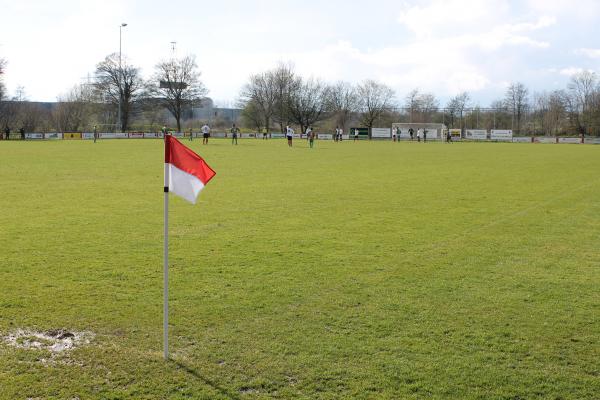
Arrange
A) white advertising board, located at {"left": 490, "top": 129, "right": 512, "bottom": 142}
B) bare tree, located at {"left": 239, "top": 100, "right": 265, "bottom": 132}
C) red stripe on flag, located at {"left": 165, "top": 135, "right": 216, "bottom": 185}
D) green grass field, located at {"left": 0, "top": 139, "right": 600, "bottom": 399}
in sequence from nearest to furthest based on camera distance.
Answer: green grass field, located at {"left": 0, "top": 139, "right": 600, "bottom": 399} → red stripe on flag, located at {"left": 165, "top": 135, "right": 216, "bottom": 185} → white advertising board, located at {"left": 490, "top": 129, "right": 512, "bottom": 142} → bare tree, located at {"left": 239, "top": 100, "right": 265, "bottom": 132}

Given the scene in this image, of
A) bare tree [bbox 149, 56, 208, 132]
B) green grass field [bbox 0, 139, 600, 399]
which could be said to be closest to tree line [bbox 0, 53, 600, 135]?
bare tree [bbox 149, 56, 208, 132]

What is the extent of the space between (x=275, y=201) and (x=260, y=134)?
71.9 m

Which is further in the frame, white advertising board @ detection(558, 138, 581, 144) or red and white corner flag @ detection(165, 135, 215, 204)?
white advertising board @ detection(558, 138, 581, 144)

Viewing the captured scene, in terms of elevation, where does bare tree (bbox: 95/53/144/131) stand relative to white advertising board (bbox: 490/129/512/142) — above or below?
above

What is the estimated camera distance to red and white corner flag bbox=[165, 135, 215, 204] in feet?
18.1

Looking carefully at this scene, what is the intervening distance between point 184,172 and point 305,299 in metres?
2.32

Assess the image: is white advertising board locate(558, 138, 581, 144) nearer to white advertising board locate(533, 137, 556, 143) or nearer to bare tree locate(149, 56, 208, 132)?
white advertising board locate(533, 137, 556, 143)

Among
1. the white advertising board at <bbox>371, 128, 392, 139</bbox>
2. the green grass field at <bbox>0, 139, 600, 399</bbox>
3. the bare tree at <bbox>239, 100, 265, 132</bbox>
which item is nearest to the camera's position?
the green grass field at <bbox>0, 139, 600, 399</bbox>

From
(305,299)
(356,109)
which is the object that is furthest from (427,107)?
(305,299)

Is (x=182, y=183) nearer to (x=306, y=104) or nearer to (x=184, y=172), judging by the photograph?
(x=184, y=172)

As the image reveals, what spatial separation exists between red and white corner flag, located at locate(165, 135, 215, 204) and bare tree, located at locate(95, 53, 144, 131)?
8837cm

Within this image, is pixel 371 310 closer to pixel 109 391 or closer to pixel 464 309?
pixel 464 309

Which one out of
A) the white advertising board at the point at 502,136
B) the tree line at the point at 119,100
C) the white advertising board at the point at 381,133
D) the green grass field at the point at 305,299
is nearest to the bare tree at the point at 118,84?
the tree line at the point at 119,100

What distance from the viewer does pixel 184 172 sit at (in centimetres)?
558
